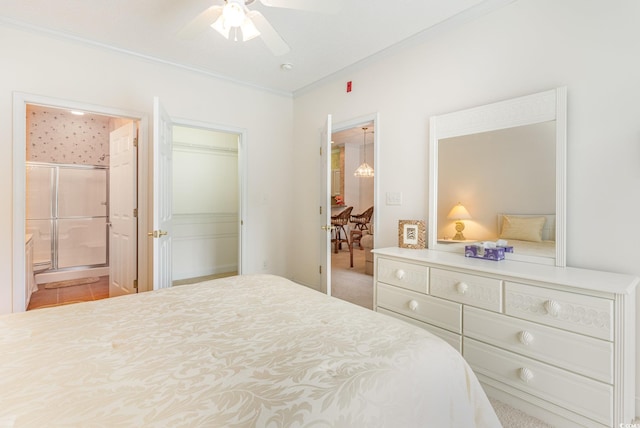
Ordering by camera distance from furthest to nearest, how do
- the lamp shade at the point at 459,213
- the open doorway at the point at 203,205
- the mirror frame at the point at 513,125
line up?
the open doorway at the point at 203,205 → the lamp shade at the point at 459,213 → the mirror frame at the point at 513,125

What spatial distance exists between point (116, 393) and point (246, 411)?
35 cm

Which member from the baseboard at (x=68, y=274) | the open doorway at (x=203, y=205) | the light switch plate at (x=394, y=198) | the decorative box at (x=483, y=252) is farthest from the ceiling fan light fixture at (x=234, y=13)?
the baseboard at (x=68, y=274)

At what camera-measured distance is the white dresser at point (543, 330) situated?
145 cm

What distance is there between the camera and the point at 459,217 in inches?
97.0

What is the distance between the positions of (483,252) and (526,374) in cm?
80

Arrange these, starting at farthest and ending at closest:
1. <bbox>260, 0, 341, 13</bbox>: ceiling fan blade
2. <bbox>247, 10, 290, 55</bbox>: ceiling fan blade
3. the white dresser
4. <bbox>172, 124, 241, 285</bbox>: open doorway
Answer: <bbox>172, 124, 241, 285</bbox>: open doorway → <bbox>247, 10, 290, 55</bbox>: ceiling fan blade → <bbox>260, 0, 341, 13</bbox>: ceiling fan blade → the white dresser

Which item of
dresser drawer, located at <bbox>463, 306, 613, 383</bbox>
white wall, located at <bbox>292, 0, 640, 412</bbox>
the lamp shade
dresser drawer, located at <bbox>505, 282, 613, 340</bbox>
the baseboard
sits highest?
white wall, located at <bbox>292, 0, 640, 412</bbox>

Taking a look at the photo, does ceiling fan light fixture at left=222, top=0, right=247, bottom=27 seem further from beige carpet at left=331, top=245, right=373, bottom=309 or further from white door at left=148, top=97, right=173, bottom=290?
beige carpet at left=331, top=245, right=373, bottom=309

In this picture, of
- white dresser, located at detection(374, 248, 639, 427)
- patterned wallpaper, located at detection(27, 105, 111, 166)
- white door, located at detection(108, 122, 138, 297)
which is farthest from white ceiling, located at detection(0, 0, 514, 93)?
patterned wallpaper, located at detection(27, 105, 111, 166)

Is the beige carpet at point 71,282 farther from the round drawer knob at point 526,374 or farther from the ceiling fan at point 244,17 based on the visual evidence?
the round drawer knob at point 526,374

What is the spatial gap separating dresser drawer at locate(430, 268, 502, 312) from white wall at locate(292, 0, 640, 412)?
0.56 m

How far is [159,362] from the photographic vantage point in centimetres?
95

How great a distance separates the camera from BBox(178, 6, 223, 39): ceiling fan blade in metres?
1.79

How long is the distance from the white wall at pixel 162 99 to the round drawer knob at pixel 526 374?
3030mm
